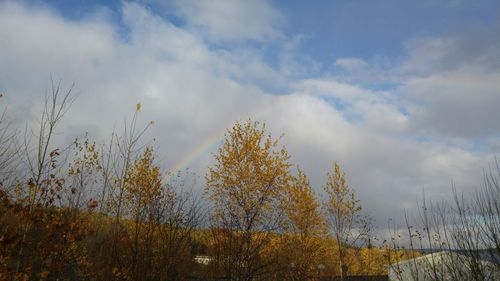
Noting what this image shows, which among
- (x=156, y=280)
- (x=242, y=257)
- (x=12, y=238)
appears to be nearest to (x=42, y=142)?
(x=12, y=238)

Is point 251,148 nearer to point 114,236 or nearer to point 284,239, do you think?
point 284,239

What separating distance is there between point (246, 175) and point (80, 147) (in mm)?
12017

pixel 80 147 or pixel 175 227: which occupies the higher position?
pixel 80 147

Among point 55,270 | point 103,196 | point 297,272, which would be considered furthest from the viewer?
point 297,272

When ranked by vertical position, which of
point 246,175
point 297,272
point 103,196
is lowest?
point 297,272

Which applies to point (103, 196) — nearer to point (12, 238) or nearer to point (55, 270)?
point (55, 270)

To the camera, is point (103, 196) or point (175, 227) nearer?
point (175, 227)

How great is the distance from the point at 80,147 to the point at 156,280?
21.1 ft

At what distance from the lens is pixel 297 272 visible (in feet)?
54.0

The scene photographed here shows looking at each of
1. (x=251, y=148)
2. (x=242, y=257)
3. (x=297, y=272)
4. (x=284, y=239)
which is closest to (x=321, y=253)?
(x=284, y=239)

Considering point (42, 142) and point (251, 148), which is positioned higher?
point (251, 148)

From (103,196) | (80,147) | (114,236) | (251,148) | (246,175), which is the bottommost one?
(114,236)

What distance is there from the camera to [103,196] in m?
9.38

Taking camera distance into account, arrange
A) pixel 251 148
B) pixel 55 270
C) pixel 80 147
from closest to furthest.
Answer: pixel 55 270 < pixel 80 147 < pixel 251 148
